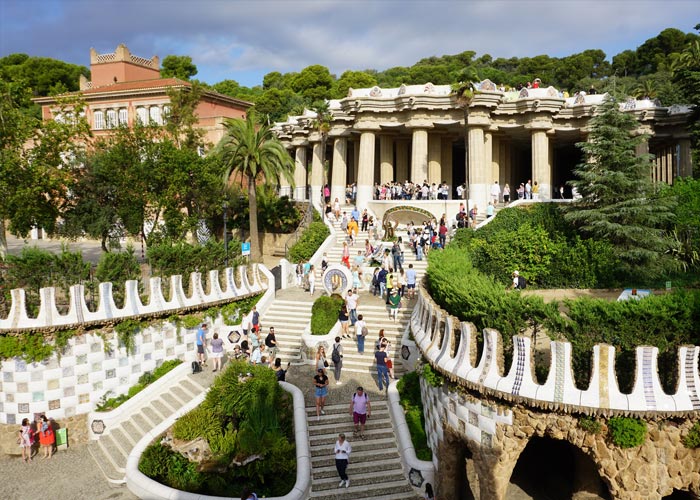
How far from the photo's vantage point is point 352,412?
51.2 feet

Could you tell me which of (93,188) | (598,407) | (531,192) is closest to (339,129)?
(531,192)

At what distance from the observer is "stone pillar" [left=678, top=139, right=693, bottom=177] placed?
3718 cm

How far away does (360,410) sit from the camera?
15.2 m

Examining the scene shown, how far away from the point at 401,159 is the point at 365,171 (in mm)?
7389

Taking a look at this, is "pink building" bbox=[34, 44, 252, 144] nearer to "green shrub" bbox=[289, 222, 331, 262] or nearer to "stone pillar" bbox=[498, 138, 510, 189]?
"green shrub" bbox=[289, 222, 331, 262]

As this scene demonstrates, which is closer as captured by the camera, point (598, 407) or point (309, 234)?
point (598, 407)

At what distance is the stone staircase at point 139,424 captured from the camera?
17359mm

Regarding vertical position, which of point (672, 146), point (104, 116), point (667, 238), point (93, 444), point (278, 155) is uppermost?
point (104, 116)

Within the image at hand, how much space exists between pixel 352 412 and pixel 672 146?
35.7m

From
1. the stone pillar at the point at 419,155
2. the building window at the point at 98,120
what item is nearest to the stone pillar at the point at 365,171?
the stone pillar at the point at 419,155

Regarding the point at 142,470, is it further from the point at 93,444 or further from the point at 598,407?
the point at 598,407

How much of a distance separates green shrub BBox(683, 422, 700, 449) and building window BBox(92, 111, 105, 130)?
53.0 meters

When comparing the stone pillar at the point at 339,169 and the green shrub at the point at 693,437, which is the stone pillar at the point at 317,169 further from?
the green shrub at the point at 693,437

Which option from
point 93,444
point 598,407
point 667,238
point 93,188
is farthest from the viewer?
point 93,188
